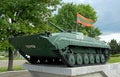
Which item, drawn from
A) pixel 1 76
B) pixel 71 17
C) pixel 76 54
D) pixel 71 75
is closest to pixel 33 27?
pixel 1 76

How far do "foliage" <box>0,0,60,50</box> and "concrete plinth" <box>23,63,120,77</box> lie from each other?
20.5ft

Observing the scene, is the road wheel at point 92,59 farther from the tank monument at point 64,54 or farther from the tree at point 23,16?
the tree at point 23,16

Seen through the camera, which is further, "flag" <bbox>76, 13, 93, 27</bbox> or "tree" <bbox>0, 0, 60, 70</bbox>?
"tree" <bbox>0, 0, 60, 70</bbox>

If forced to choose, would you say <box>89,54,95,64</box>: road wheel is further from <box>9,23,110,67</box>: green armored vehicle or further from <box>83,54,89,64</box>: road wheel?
<box>83,54,89,64</box>: road wheel

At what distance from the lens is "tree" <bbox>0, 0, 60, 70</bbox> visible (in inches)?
829

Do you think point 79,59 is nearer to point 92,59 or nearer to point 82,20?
point 92,59

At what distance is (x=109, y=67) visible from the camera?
657 inches

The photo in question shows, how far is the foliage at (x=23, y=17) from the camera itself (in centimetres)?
2106

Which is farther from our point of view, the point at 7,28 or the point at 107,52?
the point at 7,28

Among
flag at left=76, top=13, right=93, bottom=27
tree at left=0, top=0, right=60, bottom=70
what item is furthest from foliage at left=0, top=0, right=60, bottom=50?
flag at left=76, top=13, right=93, bottom=27

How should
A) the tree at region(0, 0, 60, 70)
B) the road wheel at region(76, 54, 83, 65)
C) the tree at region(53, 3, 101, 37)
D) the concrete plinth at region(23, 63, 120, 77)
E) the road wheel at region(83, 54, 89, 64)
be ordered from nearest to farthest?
1. the concrete plinth at region(23, 63, 120, 77)
2. the road wheel at region(76, 54, 83, 65)
3. the road wheel at region(83, 54, 89, 64)
4. the tree at region(0, 0, 60, 70)
5. the tree at region(53, 3, 101, 37)

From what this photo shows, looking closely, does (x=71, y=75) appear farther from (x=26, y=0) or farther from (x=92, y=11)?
(x=92, y=11)

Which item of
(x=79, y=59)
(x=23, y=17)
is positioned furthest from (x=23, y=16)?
(x=79, y=59)

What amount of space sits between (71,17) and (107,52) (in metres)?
28.5
